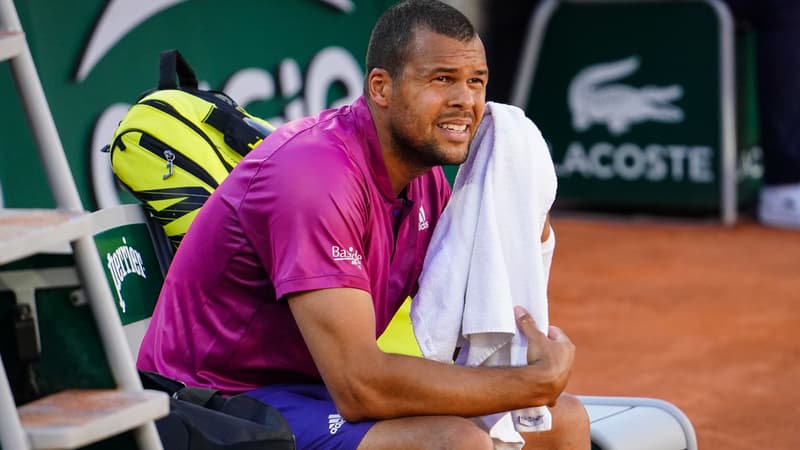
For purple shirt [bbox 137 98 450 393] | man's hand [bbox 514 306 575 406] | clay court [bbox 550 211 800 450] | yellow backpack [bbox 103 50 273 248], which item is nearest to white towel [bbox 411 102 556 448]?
man's hand [bbox 514 306 575 406]

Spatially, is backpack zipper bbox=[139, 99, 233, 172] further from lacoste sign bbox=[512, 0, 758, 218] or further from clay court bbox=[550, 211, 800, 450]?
lacoste sign bbox=[512, 0, 758, 218]

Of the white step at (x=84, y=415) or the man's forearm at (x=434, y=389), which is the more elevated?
the white step at (x=84, y=415)

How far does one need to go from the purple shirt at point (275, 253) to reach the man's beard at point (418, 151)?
6 cm

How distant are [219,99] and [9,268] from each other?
1514mm

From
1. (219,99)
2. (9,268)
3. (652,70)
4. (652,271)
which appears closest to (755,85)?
(652,70)

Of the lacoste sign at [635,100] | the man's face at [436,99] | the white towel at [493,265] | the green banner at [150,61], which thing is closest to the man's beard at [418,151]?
the man's face at [436,99]

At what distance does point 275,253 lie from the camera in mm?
2686

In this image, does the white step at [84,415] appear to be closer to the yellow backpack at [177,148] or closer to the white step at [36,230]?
the white step at [36,230]

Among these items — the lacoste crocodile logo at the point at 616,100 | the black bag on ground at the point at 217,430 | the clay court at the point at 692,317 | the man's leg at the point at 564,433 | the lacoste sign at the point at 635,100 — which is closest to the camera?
the black bag on ground at the point at 217,430

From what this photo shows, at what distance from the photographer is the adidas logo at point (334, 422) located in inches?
107

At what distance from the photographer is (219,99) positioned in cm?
364

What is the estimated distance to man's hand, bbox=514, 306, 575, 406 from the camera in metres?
2.78

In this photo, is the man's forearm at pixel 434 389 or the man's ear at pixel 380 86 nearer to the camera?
the man's forearm at pixel 434 389

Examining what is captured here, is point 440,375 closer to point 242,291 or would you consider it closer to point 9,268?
point 242,291
